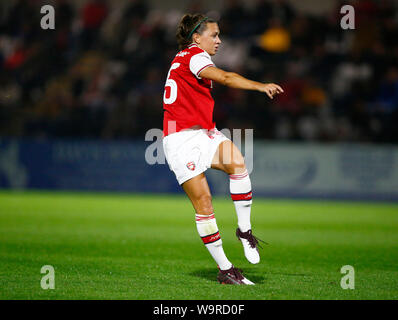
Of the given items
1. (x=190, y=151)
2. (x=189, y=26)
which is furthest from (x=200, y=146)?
(x=189, y=26)

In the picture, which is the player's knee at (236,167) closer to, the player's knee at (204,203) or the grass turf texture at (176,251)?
the player's knee at (204,203)

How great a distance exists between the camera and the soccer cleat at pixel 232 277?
19.2ft

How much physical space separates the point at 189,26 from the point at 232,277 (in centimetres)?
240

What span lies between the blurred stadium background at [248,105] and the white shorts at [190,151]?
10.8 meters

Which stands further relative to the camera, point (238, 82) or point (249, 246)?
point (249, 246)

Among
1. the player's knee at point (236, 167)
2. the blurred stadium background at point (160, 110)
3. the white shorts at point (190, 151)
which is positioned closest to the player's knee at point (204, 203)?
the white shorts at point (190, 151)

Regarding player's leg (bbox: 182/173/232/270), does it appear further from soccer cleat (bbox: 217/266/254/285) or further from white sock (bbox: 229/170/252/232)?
white sock (bbox: 229/170/252/232)

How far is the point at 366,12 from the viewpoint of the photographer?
56.9 ft

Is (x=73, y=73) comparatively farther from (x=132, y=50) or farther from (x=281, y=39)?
(x=281, y=39)

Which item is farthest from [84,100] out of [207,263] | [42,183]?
[207,263]

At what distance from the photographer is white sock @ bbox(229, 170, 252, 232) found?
607 centimetres

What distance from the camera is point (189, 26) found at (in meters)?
6.17

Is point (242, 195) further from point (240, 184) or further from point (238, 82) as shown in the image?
point (238, 82)

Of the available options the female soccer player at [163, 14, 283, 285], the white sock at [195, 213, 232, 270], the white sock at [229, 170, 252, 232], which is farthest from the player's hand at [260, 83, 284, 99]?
the white sock at [195, 213, 232, 270]
